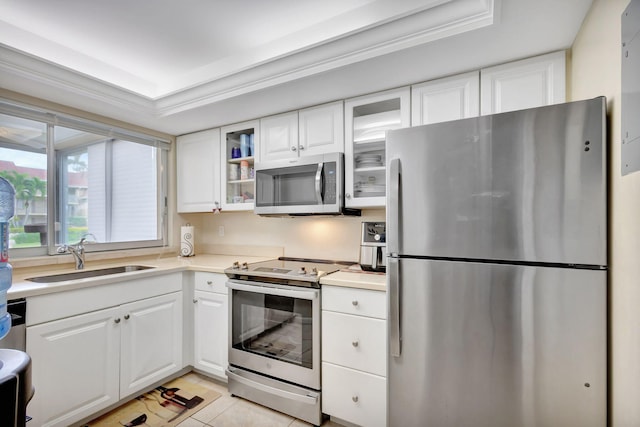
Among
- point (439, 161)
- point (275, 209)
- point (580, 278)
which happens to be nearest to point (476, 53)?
point (439, 161)

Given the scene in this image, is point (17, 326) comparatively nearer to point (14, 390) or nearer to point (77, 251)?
point (77, 251)

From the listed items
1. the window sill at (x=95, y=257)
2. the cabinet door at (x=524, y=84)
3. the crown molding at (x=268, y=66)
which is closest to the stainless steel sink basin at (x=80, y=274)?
the window sill at (x=95, y=257)

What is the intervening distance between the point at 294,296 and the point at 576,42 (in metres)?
1.96

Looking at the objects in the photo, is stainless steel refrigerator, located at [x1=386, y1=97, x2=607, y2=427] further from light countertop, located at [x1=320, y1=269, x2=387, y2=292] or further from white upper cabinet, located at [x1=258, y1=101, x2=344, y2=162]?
white upper cabinet, located at [x1=258, y1=101, x2=344, y2=162]

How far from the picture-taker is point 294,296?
1863 mm

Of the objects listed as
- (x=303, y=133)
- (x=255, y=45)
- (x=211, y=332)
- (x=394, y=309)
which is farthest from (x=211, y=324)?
(x=255, y=45)

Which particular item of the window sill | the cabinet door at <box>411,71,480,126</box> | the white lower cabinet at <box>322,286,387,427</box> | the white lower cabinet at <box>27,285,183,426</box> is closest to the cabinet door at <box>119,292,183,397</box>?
the white lower cabinet at <box>27,285,183,426</box>

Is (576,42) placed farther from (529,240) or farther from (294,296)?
(294,296)

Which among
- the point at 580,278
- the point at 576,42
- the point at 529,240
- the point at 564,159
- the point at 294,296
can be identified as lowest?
the point at 294,296

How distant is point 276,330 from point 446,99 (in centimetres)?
180

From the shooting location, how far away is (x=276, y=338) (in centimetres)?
198

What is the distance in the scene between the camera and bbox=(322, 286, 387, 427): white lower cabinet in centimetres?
162

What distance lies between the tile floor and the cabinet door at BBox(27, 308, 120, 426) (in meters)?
0.55

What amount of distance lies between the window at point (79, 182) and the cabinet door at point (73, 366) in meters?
0.80
